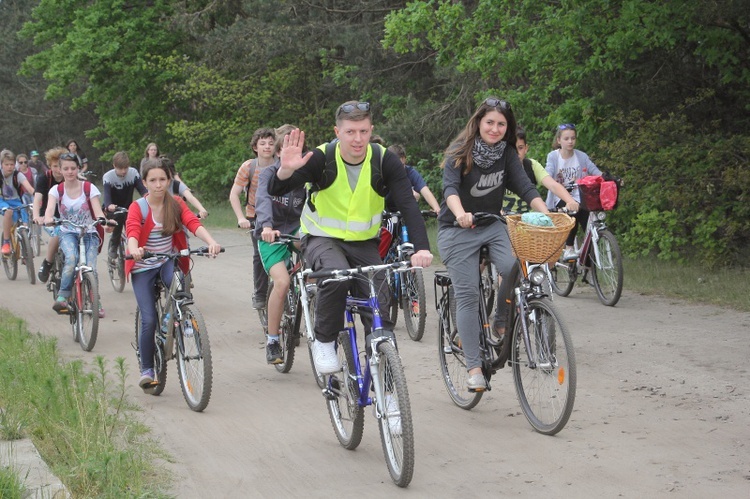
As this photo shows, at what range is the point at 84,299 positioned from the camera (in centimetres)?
1105

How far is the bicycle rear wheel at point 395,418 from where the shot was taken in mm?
5586

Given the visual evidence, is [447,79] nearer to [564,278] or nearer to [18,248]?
[18,248]

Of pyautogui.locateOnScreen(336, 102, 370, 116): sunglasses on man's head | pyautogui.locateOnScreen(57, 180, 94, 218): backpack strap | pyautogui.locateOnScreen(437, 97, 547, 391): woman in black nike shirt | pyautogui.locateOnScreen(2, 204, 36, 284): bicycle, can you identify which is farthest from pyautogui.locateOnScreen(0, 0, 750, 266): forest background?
pyautogui.locateOnScreen(336, 102, 370, 116): sunglasses on man's head

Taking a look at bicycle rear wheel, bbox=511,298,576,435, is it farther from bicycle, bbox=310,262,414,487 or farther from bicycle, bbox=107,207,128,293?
bicycle, bbox=107,207,128,293

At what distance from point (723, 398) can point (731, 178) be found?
6.93 meters

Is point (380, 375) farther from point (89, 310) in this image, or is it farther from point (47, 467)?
point (89, 310)

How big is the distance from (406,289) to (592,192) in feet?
A: 7.54

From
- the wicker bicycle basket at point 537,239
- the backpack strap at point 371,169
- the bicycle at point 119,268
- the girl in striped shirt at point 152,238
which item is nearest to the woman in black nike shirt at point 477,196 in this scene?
the wicker bicycle basket at point 537,239

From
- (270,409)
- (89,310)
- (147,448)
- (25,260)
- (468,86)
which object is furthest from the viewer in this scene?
(468,86)

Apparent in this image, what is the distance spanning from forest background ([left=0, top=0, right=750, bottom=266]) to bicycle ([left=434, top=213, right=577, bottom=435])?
24.9 ft

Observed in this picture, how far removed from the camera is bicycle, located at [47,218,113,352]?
10.8 metres

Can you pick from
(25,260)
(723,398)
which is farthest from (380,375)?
(25,260)

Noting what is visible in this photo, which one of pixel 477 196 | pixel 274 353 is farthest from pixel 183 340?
pixel 477 196

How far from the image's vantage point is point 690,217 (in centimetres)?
1447
